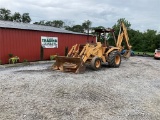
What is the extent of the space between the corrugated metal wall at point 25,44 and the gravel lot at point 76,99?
539 centimetres

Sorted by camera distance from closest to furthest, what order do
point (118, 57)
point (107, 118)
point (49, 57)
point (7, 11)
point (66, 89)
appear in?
point (107, 118), point (66, 89), point (118, 57), point (49, 57), point (7, 11)

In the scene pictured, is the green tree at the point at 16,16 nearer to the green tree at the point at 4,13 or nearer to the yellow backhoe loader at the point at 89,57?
the green tree at the point at 4,13

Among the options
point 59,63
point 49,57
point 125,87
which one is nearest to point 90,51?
point 59,63

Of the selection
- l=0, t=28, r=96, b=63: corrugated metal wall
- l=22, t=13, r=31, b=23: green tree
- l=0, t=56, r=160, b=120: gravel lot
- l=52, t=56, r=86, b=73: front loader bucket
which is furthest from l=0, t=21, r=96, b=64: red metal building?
l=22, t=13, r=31, b=23: green tree

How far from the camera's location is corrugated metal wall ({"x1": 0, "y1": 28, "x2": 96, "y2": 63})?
13609 mm

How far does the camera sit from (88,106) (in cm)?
556

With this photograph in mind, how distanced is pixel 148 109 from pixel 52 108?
2.46 metres

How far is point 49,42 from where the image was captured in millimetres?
16938

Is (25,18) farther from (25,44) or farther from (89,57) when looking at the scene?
(89,57)

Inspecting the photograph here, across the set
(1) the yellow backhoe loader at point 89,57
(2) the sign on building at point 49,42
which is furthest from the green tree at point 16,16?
(1) the yellow backhoe loader at point 89,57

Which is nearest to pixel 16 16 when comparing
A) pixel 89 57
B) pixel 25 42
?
pixel 25 42

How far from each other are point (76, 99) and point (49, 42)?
37.3 feet

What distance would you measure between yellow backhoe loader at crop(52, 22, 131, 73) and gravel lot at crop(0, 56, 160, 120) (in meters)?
2.22

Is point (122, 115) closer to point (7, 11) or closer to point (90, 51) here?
point (90, 51)
